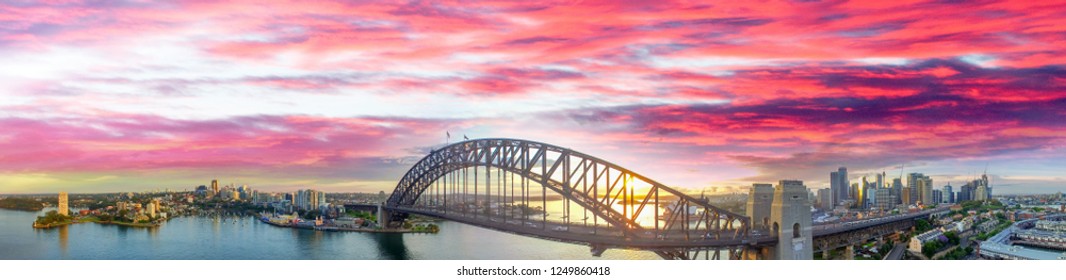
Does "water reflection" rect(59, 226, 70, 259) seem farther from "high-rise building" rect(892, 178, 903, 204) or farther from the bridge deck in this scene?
"high-rise building" rect(892, 178, 903, 204)

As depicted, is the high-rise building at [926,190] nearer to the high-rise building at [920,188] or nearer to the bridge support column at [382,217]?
the high-rise building at [920,188]

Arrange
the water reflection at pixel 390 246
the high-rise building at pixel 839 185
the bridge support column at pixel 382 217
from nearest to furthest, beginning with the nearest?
the high-rise building at pixel 839 185 < the water reflection at pixel 390 246 < the bridge support column at pixel 382 217

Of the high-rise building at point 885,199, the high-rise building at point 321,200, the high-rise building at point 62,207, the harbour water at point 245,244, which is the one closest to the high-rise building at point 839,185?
the high-rise building at point 885,199

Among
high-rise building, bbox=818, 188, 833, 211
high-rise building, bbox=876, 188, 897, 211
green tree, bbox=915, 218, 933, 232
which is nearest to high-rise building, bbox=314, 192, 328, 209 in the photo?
high-rise building, bbox=818, 188, 833, 211

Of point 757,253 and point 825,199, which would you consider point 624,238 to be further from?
point 825,199

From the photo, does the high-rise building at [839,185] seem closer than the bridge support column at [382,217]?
Yes

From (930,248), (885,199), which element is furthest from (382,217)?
(930,248)

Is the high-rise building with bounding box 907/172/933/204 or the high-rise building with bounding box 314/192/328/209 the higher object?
the high-rise building with bounding box 907/172/933/204
